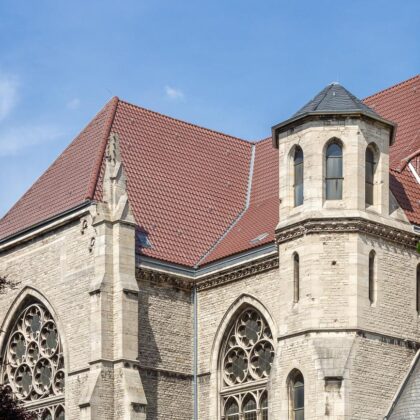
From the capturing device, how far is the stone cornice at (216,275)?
118 feet

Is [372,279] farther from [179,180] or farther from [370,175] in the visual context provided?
[179,180]

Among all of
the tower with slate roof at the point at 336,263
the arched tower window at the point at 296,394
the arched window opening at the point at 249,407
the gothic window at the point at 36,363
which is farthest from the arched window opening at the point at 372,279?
the gothic window at the point at 36,363

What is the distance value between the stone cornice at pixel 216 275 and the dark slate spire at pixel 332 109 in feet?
10.7

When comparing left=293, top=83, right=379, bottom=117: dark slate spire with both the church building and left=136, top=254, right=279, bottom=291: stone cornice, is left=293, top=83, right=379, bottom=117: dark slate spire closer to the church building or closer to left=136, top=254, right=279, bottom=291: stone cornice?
the church building

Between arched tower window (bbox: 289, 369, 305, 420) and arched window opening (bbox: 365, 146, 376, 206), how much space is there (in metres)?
4.53

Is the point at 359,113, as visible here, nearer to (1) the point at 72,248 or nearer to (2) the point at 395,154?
(2) the point at 395,154

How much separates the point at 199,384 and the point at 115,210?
5173 millimetres

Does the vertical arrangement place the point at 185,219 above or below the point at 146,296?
above

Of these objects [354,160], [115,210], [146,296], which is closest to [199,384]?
[146,296]

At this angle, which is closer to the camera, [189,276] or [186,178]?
[189,276]

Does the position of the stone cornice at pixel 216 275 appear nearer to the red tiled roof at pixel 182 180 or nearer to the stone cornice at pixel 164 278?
the stone cornice at pixel 164 278

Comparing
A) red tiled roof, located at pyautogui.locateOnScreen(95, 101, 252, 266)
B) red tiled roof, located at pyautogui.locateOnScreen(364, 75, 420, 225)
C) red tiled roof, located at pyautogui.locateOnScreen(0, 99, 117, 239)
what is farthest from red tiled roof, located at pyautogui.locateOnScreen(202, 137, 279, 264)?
red tiled roof, located at pyautogui.locateOnScreen(0, 99, 117, 239)

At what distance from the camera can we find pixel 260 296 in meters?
36.2

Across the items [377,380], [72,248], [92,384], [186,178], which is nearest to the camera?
[377,380]
